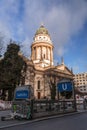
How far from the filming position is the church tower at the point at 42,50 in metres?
76.5

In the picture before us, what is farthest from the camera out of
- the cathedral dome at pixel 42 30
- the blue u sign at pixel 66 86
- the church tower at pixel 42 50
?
the cathedral dome at pixel 42 30

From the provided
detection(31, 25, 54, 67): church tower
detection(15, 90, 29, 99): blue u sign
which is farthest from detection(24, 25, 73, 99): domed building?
detection(15, 90, 29, 99): blue u sign

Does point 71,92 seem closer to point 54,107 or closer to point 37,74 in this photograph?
point 54,107

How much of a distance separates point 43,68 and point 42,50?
11.0 meters

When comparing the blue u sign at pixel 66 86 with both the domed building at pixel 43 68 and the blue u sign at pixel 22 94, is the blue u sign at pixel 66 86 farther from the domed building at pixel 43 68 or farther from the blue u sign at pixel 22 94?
the domed building at pixel 43 68

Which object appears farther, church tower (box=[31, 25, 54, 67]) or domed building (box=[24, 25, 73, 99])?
church tower (box=[31, 25, 54, 67])

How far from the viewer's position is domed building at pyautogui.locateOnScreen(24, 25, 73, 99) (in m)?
66.1

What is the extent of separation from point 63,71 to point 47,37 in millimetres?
17610

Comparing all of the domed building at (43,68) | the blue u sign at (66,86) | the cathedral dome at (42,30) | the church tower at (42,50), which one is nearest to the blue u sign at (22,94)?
the blue u sign at (66,86)

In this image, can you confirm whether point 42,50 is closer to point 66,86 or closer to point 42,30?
point 42,30

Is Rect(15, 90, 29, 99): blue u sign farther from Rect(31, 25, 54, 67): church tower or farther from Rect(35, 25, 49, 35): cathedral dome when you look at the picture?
Rect(35, 25, 49, 35): cathedral dome

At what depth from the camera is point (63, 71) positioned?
75.4m

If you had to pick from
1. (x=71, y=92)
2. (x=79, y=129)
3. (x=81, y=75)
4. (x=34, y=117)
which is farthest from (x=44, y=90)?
(x=81, y=75)

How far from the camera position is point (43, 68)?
7044cm
